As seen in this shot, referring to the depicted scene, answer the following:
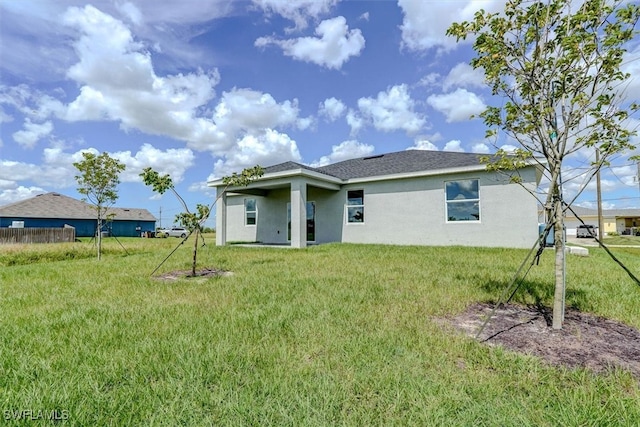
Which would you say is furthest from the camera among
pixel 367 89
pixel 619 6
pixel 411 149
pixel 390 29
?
pixel 411 149

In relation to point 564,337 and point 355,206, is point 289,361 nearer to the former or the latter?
point 564,337

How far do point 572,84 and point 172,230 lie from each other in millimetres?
40830

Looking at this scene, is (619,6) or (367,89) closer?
(619,6)

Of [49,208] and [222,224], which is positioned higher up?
[49,208]

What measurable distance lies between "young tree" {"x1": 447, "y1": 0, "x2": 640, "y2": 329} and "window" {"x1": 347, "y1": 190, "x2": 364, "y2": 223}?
33.9 feet

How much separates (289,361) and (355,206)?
1204 cm

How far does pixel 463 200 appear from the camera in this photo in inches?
468

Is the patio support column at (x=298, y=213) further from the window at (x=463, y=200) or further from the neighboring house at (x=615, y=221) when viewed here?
the neighboring house at (x=615, y=221)

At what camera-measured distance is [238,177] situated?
812 centimetres

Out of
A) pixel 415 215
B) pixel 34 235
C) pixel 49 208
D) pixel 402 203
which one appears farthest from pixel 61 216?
pixel 415 215

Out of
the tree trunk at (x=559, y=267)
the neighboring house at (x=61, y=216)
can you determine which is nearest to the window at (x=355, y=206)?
the tree trunk at (x=559, y=267)

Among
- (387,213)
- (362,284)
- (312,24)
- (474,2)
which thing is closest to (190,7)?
(312,24)

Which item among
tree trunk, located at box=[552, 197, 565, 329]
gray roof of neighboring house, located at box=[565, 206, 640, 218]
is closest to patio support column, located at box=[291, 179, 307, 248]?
tree trunk, located at box=[552, 197, 565, 329]

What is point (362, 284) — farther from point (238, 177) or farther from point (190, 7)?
point (190, 7)
